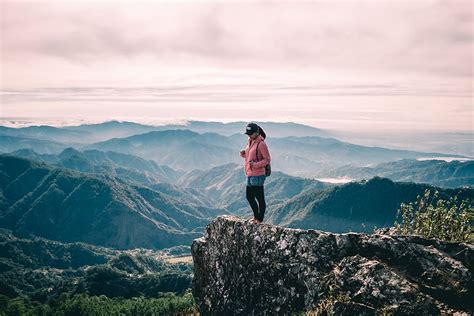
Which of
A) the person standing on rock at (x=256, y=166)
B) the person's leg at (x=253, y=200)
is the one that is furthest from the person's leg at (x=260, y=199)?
the person's leg at (x=253, y=200)

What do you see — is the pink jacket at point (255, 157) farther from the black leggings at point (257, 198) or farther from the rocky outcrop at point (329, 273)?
the rocky outcrop at point (329, 273)

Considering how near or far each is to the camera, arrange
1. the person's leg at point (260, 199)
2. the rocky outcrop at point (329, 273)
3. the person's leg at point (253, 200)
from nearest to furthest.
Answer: the rocky outcrop at point (329, 273) → the person's leg at point (260, 199) → the person's leg at point (253, 200)

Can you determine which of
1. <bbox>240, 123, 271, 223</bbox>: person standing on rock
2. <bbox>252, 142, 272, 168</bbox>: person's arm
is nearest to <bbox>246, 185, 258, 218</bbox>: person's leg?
<bbox>240, 123, 271, 223</bbox>: person standing on rock

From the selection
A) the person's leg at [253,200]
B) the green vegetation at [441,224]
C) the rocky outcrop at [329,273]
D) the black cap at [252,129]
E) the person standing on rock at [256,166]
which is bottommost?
the rocky outcrop at [329,273]

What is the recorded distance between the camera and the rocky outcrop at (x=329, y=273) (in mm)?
13609

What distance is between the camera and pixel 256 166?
18.3 m

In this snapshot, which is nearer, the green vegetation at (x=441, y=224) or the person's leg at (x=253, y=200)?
the green vegetation at (x=441, y=224)

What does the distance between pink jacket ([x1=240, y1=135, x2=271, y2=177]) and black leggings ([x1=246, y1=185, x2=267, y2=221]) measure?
78 centimetres

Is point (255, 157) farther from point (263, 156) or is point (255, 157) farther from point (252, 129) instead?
point (252, 129)

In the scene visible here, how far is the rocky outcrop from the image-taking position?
536 inches

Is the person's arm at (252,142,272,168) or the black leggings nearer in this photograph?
the person's arm at (252,142,272,168)

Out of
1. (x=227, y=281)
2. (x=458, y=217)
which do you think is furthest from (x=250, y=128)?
(x=458, y=217)

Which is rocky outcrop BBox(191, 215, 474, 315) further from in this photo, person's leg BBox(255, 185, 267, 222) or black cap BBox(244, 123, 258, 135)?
black cap BBox(244, 123, 258, 135)

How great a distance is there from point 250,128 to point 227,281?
7189 millimetres
